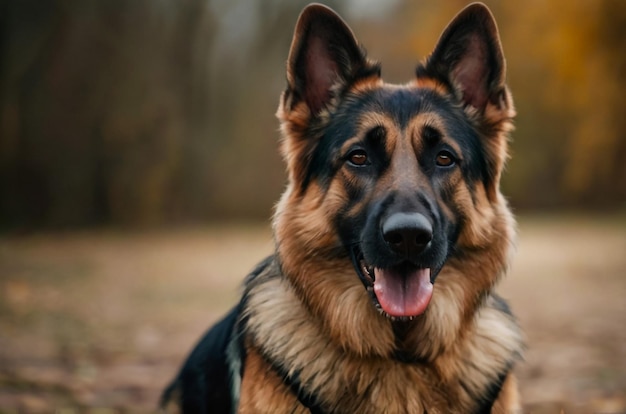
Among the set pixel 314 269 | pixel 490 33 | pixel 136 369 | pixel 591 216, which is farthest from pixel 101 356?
pixel 591 216

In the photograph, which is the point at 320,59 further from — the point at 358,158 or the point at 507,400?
the point at 507,400

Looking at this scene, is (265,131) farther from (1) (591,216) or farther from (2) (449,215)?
(2) (449,215)

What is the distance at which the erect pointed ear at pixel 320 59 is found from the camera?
13.1 feet

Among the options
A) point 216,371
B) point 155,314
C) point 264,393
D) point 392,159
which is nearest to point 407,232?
point 392,159

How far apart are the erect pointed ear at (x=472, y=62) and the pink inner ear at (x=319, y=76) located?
1.80ft

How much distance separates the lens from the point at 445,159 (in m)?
3.91

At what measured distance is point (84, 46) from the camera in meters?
19.8

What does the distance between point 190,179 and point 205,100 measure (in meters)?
2.65

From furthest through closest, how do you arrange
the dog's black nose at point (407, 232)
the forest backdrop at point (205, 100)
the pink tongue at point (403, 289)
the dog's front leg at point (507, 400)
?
the forest backdrop at point (205, 100) < the dog's front leg at point (507, 400) < the pink tongue at point (403, 289) < the dog's black nose at point (407, 232)

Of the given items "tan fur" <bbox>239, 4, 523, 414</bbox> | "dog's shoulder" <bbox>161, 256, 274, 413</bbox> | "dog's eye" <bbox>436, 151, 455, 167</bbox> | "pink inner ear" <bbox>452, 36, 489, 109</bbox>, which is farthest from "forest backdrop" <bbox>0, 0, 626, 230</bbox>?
"dog's eye" <bbox>436, 151, 455, 167</bbox>

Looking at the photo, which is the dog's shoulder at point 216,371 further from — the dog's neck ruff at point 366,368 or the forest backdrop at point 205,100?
the forest backdrop at point 205,100

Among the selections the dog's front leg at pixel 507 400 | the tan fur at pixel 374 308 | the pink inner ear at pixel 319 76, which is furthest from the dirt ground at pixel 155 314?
the pink inner ear at pixel 319 76

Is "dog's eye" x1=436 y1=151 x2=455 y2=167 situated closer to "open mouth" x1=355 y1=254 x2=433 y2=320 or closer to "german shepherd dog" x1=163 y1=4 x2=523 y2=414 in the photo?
"german shepherd dog" x1=163 y1=4 x2=523 y2=414

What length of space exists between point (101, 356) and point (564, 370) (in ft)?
14.2
